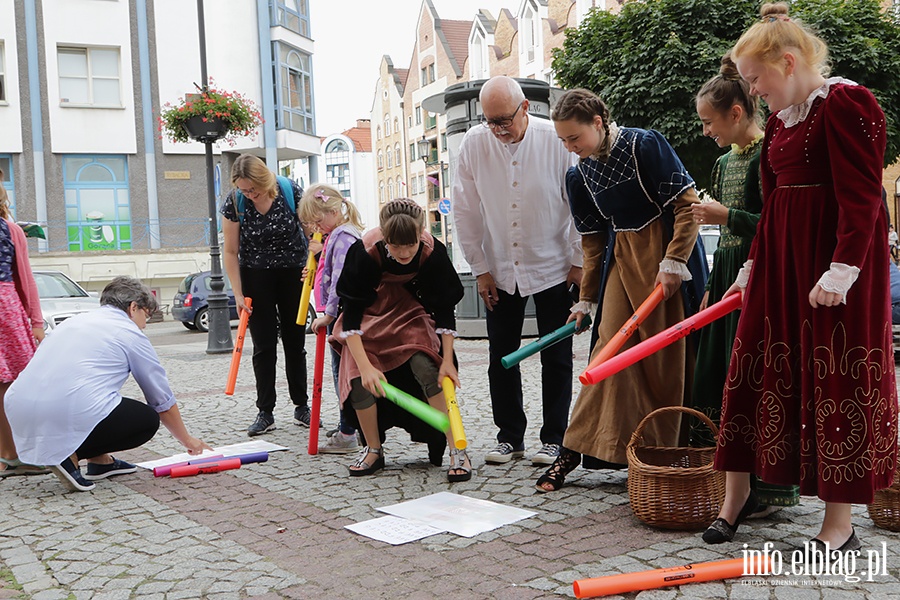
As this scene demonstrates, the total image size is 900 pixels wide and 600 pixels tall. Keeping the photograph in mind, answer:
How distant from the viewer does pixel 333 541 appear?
359cm

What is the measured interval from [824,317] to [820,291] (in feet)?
0.44

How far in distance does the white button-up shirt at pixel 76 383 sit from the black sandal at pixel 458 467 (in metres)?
1.47

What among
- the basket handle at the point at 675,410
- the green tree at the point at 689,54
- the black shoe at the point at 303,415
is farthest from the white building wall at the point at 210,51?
the basket handle at the point at 675,410

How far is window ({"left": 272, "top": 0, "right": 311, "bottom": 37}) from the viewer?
28.1 meters

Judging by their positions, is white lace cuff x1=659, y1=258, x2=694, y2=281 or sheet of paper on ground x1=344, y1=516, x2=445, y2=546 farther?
white lace cuff x1=659, y1=258, x2=694, y2=281

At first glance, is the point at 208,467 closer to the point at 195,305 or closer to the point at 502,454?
the point at 502,454

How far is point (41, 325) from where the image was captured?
5504mm

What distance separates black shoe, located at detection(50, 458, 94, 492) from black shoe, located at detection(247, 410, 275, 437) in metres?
1.46

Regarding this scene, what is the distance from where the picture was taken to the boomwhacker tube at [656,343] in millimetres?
3307

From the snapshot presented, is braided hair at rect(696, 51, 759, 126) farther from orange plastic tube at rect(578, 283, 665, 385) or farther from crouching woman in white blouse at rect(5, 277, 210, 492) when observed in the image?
crouching woman in white blouse at rect(5, 277, 210, 492)

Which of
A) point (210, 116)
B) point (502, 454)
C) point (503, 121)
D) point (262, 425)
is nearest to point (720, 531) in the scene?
point (502, 454)

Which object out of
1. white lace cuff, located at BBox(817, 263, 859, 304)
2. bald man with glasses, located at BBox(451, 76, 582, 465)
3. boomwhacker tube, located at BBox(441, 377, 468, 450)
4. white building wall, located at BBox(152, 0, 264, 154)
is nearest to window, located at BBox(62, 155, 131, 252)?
white building wall, located at BBox(152, 0, 264, 154)

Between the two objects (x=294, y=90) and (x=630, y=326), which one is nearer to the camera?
(x=630, y=326)

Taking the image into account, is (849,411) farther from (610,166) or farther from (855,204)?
(610,166)
